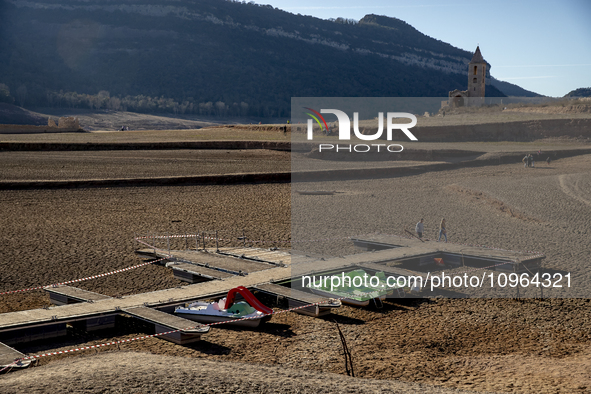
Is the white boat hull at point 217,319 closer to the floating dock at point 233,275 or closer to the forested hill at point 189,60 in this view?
the floating dock at point 233,275

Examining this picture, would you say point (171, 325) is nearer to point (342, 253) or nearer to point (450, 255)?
point (342, 253)

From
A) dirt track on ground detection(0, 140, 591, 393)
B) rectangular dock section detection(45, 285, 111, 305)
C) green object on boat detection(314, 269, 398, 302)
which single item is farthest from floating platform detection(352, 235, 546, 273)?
rectangular dock section detection(45, 285, 111, 305)

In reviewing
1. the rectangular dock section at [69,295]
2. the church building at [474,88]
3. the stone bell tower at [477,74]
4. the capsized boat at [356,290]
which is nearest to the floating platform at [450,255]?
the capsized boat at [356,290]

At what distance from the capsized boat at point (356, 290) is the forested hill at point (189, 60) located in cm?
10175

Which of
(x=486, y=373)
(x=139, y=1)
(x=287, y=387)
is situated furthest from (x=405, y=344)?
(x=139, y=1)

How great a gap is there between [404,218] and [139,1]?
590 ft

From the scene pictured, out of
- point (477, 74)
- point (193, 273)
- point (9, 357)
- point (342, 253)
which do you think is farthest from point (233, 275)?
point (477, 74)

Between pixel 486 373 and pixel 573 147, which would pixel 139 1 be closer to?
pixel 573 147

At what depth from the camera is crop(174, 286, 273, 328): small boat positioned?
8.27m

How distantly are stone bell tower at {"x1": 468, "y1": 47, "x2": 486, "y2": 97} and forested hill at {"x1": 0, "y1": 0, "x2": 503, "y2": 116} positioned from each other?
6889 centimetres

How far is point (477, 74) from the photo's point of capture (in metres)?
53.5

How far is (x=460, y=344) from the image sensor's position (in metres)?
7.56

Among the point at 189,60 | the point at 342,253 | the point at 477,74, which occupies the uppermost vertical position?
the point at 189,60

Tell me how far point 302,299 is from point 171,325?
7.49 ft
